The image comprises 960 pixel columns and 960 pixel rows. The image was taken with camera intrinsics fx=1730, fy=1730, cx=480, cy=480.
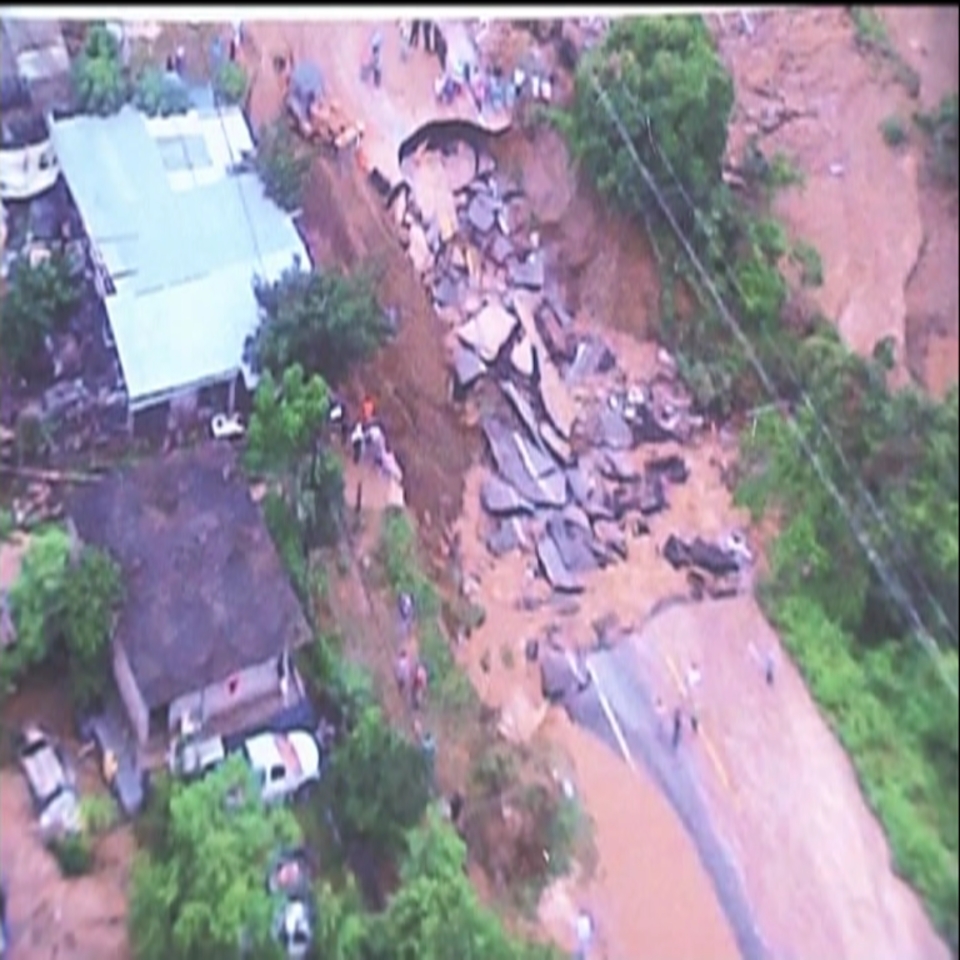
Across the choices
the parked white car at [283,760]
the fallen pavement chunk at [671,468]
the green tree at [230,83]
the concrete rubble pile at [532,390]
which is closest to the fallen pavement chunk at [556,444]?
the concrete rubble pile at [532,390]

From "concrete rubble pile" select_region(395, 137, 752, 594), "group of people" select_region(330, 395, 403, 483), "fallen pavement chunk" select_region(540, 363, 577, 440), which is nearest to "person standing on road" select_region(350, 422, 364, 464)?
"group of people" select_region(330, 395, 403, 483)

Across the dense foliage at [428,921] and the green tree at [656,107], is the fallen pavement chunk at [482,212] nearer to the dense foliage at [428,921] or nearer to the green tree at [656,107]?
the green tree at [656,107]

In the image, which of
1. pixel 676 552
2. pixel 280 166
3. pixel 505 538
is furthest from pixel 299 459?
pixel 676 552

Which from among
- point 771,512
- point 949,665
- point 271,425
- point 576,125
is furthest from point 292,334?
point 949,665

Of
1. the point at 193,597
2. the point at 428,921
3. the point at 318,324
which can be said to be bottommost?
the point at 428,921

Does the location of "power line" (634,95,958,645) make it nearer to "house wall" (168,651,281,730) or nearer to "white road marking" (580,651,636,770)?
"white road marking" (580,651,636,770)

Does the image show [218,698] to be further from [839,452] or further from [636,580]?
[839,452]

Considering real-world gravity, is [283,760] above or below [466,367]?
below
